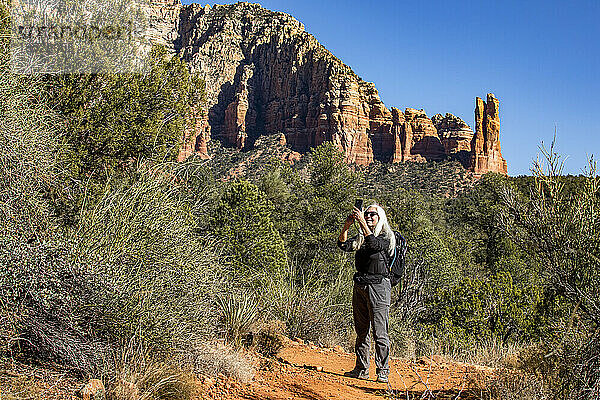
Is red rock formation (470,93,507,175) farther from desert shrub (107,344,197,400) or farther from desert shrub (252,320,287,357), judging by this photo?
desert shrub (107,344,197,400)

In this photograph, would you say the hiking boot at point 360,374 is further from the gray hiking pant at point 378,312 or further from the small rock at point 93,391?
the small rock at point 93,391

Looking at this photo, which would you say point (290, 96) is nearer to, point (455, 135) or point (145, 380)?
point (455, 135)

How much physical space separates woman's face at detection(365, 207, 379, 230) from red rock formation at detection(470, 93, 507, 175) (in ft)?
263

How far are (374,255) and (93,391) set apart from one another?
9.02ft

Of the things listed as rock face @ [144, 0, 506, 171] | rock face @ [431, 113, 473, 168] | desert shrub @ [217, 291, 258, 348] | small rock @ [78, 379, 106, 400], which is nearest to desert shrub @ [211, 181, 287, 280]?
desert shrub @ [217, 291, 258, 348]

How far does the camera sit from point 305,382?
Answer: 486cm

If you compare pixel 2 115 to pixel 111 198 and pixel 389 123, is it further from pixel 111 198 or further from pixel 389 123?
pixel 389 123

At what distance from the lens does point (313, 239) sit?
16484 millimetres

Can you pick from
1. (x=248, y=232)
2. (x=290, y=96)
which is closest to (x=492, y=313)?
(x=248, y=232)

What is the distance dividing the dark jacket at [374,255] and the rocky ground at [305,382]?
3.31 feet

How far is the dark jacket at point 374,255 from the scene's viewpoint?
4832 mm

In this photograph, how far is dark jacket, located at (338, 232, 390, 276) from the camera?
4.83 metres

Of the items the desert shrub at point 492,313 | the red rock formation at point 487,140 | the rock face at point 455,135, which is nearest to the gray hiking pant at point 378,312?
the desert shrub at point 492,313

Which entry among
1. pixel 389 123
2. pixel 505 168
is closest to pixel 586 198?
pixel 505 168
